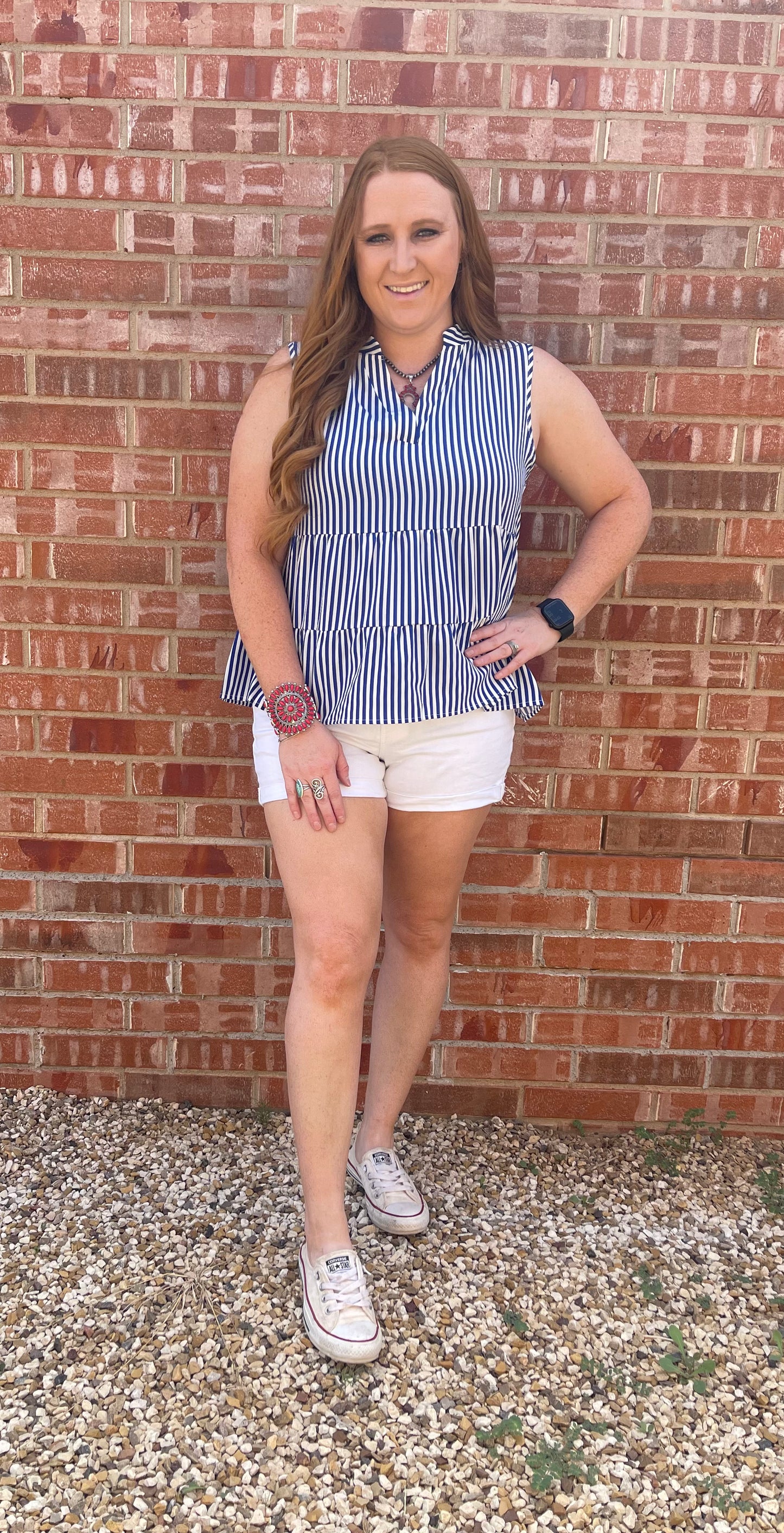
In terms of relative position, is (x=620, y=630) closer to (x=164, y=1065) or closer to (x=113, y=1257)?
(x=164, y=1065)

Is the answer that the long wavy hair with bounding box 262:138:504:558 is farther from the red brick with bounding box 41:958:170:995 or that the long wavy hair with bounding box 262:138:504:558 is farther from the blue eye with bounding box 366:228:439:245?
the red brick with bounding box 41:958:170:995

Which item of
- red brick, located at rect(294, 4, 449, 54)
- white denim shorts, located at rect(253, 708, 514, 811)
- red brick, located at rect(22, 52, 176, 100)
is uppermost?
red brick, located at rect(294, 4, 449, 54)

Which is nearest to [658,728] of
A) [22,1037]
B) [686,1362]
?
[686,1362]

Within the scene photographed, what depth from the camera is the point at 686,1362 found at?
2076mm

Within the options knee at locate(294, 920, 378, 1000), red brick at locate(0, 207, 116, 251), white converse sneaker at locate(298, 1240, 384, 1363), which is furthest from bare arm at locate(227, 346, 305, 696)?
white converse sneaker at locate(298, 1240, 384, 1363)

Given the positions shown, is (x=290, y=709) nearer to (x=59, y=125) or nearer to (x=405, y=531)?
(x=405, y=531)

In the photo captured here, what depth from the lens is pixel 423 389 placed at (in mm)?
2078

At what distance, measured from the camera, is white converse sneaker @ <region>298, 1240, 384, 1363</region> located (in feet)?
6.51

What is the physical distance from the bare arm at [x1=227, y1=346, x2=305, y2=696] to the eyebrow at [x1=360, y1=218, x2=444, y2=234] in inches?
10.2

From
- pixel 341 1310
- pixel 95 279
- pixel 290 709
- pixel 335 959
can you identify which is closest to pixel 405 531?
pixel 290 709

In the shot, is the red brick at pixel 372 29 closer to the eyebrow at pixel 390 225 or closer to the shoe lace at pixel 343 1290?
the eyebrow at pixel 390 225

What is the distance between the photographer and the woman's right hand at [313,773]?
79.0 inches

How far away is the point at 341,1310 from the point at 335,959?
2.06 feet

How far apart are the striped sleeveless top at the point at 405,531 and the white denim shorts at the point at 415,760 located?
0.11 ft
